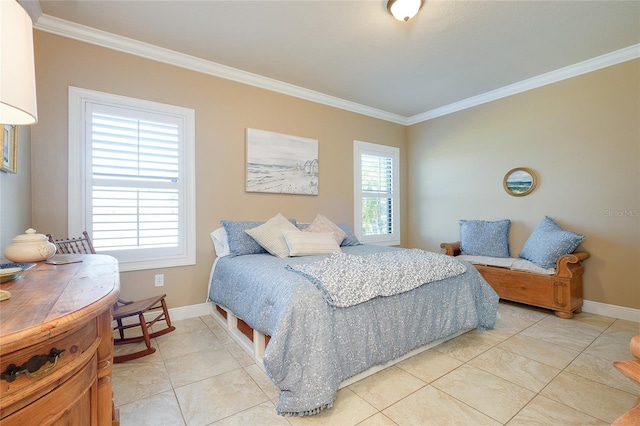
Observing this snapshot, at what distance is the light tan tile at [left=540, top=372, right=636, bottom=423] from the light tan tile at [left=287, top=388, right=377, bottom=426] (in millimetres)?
1097

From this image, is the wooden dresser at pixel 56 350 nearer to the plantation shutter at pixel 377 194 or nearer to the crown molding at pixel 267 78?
the crown molding at pixel 267 78

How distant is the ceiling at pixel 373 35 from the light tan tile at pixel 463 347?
2.69 metres

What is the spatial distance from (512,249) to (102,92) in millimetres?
4819

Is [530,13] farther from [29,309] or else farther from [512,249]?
[29,309]

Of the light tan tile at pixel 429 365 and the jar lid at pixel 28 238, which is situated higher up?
the jar lid at pixel 28 238

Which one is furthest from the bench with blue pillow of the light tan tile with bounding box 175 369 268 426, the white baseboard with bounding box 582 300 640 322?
the light tan tile with bounding box 175 369 268 426

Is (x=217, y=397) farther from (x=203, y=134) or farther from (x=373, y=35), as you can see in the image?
(x=373, y=35)

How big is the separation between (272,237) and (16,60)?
2.16 metres

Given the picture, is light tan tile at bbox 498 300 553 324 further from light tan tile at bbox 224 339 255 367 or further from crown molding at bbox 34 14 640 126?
crown molding at bbox 34 14 640 126

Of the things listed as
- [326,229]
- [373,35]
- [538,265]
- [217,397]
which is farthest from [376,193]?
[217,397]

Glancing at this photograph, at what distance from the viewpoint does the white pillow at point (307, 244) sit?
8.88ft

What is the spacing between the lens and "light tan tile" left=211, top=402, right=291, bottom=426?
148 centimetres

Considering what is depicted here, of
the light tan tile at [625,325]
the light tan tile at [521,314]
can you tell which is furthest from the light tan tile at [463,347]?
the light tan tile at [625,325]

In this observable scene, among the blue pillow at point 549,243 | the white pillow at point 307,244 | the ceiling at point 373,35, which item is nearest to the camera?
the ceiling at point 373,35
